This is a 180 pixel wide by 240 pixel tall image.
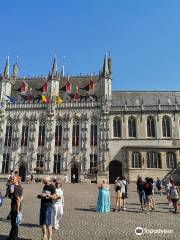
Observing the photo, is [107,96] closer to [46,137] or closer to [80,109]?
[80,109]

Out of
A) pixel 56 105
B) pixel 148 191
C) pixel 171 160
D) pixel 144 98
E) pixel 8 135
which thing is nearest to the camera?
pixel 148 191

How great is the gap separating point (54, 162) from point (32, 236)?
118 feet

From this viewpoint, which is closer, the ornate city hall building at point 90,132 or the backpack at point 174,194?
the backpack at point 174,194

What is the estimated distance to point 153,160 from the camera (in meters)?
41.5

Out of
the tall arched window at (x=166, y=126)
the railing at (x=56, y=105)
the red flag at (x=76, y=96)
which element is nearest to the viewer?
the tall arched window at (x=166, y=126)

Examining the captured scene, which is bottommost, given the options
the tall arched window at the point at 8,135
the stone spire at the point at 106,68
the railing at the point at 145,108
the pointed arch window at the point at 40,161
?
the pointed arch window at the point at 40,161

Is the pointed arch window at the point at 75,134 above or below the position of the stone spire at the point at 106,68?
below

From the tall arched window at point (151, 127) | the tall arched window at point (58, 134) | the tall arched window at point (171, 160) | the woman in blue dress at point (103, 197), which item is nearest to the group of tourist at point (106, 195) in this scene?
the woman in blue dress at point (103, 197)

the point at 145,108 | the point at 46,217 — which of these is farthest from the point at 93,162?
the point at 46,217

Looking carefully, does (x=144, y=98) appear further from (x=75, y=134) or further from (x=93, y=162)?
(x=93, y=162)

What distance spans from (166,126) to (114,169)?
1165 centimetres

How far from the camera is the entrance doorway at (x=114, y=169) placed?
42.8 metres

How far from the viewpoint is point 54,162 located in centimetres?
4441

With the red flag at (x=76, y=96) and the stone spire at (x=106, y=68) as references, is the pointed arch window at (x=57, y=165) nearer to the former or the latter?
the red flag at (x=76, y=96)
